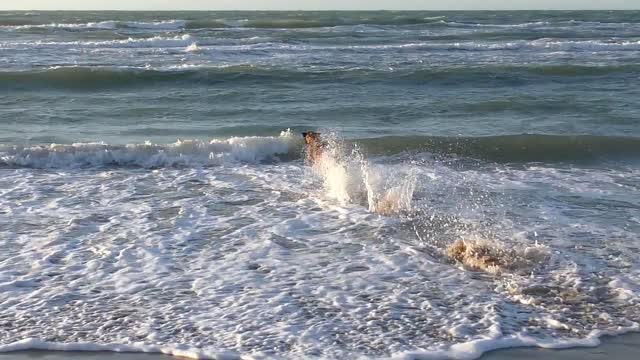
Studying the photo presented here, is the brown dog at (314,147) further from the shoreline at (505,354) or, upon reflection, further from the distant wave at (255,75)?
the distant wave at (255,75)

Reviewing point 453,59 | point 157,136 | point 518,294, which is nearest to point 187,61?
point 453,59

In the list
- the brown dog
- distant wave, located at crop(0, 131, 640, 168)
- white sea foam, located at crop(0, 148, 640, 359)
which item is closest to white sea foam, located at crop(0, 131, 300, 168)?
distant wave, located at crop(0, 131, 640, 168)

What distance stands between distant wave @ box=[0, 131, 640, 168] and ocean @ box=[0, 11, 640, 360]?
40 mm

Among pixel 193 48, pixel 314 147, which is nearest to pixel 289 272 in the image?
pixel 314 147

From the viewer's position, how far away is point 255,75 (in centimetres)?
Result: 2181

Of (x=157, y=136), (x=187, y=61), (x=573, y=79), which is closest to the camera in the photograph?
(x=157, y=136)

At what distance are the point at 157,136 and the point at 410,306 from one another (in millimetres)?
8631

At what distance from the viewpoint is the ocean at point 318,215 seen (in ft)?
19.8

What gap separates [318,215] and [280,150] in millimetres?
3845

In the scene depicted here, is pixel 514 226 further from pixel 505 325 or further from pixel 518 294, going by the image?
pixel 505 325

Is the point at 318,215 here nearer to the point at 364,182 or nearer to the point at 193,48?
the point at 364,182

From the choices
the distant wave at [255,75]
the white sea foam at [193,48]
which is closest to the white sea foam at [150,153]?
the distant wave at [255,75]

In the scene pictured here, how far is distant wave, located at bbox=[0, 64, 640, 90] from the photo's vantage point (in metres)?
21.0

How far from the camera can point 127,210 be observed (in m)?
9.27
